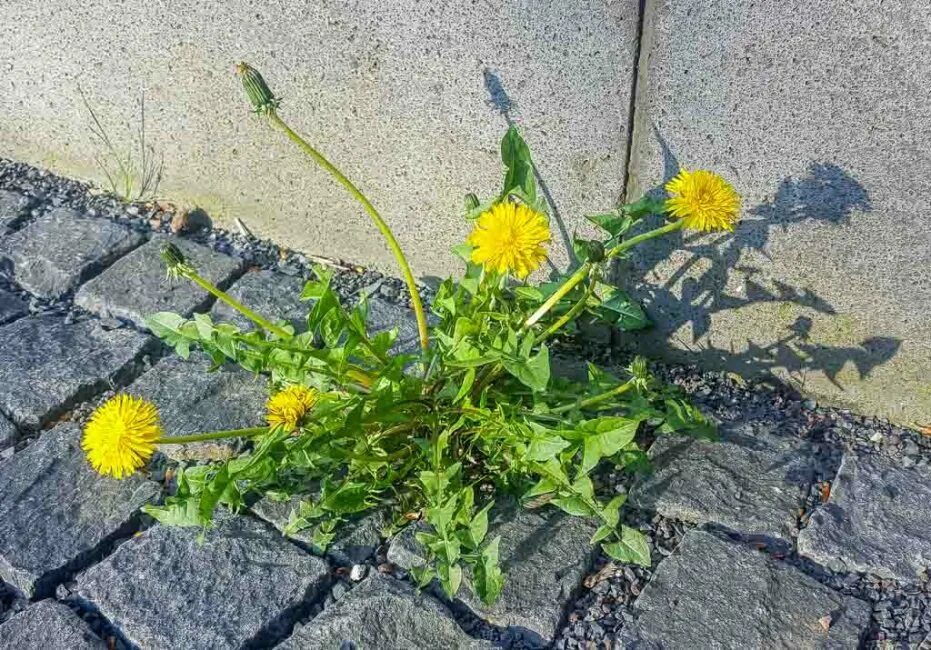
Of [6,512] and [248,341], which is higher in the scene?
[248,341]

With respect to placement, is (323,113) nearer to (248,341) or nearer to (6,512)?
(248,341)

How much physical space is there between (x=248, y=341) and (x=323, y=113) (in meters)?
0.93

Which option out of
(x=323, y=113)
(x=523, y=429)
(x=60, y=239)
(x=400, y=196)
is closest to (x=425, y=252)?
(x=400, y=196)

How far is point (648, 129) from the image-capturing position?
2410mm

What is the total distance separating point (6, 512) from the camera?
2.31m

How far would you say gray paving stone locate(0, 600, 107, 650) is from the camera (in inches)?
79.8

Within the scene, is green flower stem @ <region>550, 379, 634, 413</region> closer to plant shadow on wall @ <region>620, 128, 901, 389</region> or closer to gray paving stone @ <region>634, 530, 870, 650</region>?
gray paving stone @ <region>634, 530, 870, 650</region>

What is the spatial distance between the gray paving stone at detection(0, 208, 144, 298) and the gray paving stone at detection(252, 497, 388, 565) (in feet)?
3.92

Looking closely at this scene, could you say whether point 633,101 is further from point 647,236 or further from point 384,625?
point 384,625

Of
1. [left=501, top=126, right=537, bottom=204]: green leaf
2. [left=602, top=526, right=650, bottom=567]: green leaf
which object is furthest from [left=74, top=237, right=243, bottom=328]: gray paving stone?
[left=602, top=526, right=650, bottom=567]: green leaf

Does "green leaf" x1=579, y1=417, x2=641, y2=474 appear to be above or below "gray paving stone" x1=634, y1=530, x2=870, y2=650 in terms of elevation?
above

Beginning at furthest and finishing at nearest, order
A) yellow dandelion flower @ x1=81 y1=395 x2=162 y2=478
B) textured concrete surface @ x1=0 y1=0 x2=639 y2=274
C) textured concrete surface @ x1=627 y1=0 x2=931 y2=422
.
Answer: textured concrete surface @ x1=0 y1=0 x2=639 y2=274, textured concrete surface @ x1=627 y1=0 x2=931 y2=422, yellow dandelion flower @ x1=81 y1=395 x2=162 y2=478

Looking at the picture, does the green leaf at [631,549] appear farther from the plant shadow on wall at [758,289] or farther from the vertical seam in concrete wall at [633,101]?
the vertical seam in concrete wall at [633,101]

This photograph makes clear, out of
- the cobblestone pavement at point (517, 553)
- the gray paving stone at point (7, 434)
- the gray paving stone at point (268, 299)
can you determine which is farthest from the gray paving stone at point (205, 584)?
the gray paving stone at point (268, 299)
